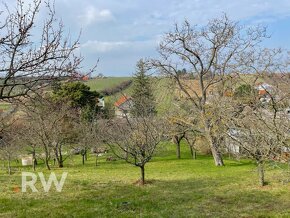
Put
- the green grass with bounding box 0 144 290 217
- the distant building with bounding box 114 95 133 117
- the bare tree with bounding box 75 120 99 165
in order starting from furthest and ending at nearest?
the bare tree with bounding box 75 120 99 165
the distant building with bounding box 114 95 133 117
the green grass with bounding box 0 144 290 217

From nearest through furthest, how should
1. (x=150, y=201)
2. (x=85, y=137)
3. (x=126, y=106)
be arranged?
(x=150, y=201) → (x=85, y=137) → (x=126, y=106)

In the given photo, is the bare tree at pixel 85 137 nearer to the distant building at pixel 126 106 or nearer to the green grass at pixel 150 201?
the distant building at pixel 126 106

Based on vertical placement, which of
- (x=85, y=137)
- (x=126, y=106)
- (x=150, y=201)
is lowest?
(x=150, y=201)

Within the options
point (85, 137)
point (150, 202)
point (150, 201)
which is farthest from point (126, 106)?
point (150, 202)

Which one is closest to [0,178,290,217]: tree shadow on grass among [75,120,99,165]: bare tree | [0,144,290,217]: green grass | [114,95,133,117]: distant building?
[0,144,290,217]: green grass

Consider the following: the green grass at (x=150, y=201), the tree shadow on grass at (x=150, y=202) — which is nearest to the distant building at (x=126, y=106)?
the green grass at (x=150, y=201)

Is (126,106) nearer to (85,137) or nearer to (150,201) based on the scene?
(85,137)

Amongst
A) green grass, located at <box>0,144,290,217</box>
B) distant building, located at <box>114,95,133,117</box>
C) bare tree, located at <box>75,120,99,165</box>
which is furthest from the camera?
bare tree, located at <box>75,120,99,165</box>

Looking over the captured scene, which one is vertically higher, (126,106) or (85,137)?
(126,106)

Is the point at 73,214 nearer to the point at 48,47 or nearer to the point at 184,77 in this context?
the point at 48,47

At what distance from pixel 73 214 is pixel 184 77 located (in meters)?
22.3

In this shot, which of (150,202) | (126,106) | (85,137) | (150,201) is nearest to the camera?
(150,202)

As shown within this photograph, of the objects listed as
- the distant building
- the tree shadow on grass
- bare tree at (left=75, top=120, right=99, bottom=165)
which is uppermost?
the distant building

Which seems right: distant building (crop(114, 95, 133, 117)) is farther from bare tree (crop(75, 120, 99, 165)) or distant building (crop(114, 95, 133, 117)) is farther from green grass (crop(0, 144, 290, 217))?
green grass (crop(0, 144, 290, 217))
